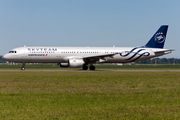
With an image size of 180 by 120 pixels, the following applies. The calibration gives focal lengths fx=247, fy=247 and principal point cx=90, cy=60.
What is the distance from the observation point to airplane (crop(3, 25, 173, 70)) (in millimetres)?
41750

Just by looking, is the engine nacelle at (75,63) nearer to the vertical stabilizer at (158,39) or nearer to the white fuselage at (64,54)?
the white fuselage at (64,54)

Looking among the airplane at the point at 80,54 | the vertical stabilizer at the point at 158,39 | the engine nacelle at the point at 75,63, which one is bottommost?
the engine nacelle at the point at 75,63

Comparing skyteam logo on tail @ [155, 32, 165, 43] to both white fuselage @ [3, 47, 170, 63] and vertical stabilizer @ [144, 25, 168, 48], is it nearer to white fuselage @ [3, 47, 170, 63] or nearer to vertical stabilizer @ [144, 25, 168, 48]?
vertical stabilizer @ [144, 25, 168, 48]

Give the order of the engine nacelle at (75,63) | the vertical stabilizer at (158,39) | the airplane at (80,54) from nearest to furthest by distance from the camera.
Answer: the engine nacelle at (75,63) < the airplane at (80,54) < the vertical stabilizer at (158,39)

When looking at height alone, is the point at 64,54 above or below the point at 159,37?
below

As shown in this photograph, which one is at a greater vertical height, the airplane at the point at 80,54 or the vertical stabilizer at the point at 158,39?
the vertical stabilizer at the point at 158,39

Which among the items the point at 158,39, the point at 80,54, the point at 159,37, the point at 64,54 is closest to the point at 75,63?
the point at 64,54

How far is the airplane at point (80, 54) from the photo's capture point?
137ft

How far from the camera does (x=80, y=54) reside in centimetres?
4338

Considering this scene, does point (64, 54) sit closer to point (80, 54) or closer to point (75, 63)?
point (80, 54)

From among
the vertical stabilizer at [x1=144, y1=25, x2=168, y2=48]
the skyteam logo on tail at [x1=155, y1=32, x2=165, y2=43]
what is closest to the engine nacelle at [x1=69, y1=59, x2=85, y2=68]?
the vertical stabilizer at [x1=144, y1=25, x2=168, y2=48]

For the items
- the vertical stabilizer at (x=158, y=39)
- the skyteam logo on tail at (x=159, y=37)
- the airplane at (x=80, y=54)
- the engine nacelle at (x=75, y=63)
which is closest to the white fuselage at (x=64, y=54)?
the airplane at (x=80, y=54)

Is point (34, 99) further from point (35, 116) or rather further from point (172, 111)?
point (172, 111)

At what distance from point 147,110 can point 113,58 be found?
118 ft
